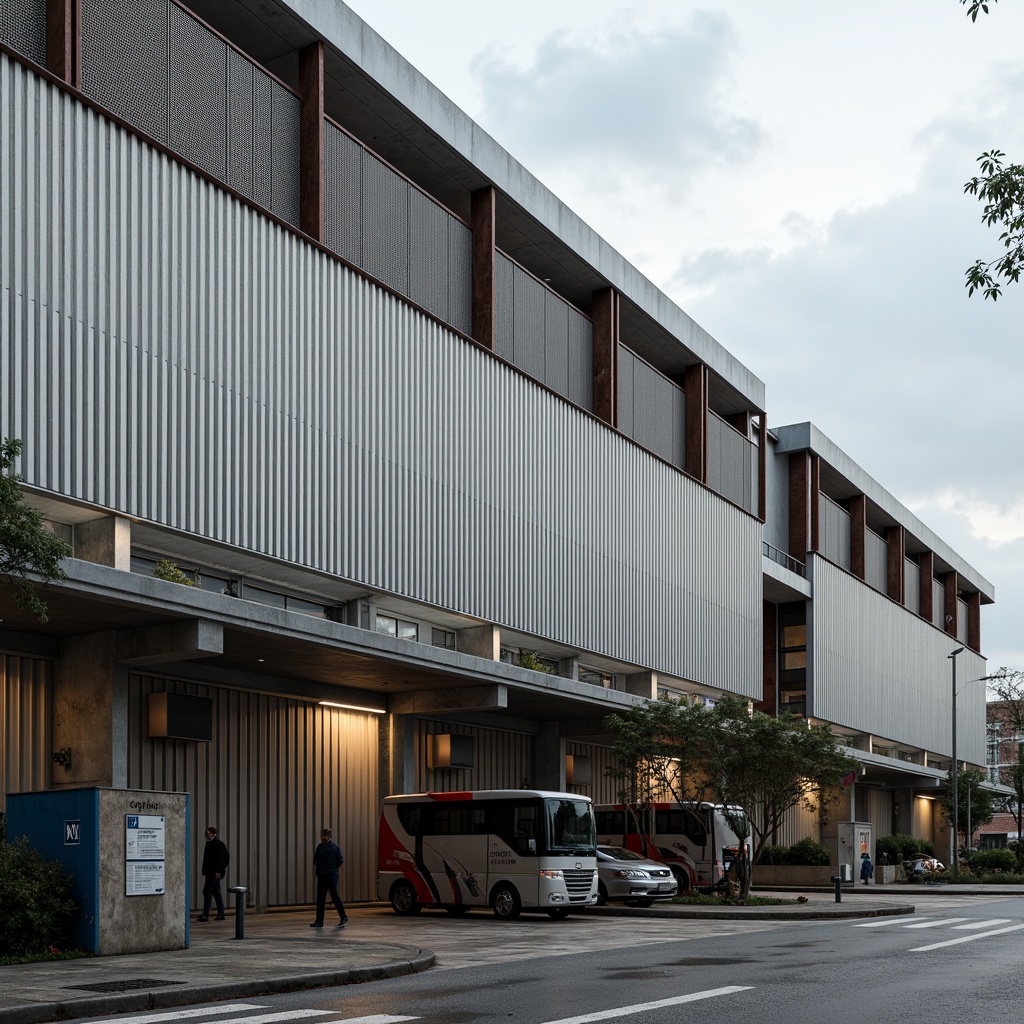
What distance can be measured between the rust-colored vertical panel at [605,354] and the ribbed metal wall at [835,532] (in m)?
24.7

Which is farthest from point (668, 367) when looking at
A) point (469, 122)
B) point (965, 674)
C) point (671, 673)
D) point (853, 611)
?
point (965, 674)

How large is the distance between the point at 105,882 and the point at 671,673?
28334mm

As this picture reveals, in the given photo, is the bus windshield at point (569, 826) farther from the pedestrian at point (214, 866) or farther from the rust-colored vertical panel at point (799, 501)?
the rust-colored vertical panel at point (799, 501)

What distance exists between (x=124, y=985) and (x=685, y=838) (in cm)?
2585

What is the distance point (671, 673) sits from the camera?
44531 mm

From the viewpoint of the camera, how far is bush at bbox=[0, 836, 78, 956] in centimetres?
1703

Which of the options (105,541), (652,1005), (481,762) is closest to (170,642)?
(105,541)

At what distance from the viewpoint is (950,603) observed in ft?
282

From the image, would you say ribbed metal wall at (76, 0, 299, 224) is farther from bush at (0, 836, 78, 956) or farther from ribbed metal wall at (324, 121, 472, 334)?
bush at (0, 836, 78, 956)

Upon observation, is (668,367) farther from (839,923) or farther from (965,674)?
(965,674)

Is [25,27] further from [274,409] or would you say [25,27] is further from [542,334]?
[542,334]

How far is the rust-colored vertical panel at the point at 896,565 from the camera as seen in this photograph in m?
74.0

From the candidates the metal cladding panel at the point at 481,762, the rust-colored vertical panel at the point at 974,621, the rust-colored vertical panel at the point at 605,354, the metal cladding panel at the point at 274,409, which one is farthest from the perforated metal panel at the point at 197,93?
the rust-colored vertical panel at the point at 974,621

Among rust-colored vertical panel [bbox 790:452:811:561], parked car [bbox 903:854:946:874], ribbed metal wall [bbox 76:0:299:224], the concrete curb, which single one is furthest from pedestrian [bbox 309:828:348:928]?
rust-colored vertical panel [bbox 790:452:811:561]
